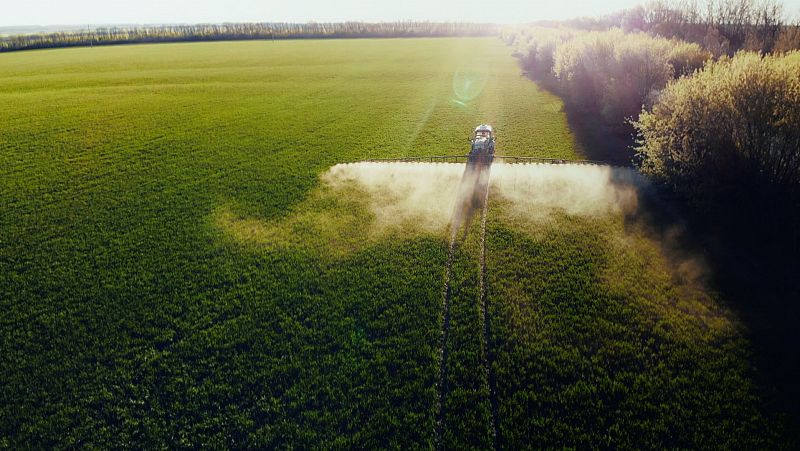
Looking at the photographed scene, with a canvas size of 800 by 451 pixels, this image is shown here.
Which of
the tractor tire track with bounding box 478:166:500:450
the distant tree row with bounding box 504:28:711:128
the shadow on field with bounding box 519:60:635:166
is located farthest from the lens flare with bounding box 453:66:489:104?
the tractor tire track with bounding box 478:166:500:450

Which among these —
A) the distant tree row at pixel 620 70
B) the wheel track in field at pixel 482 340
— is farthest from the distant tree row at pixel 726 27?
the wheel track in field at pixel 482 340

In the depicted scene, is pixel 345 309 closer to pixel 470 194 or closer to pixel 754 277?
pixel 470 194

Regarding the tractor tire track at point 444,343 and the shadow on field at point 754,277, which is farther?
the shadow on field at point 754,277

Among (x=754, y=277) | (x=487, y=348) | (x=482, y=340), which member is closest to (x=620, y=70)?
(x=754, y=277)

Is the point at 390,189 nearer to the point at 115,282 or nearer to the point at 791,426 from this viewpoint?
the point at 115,282

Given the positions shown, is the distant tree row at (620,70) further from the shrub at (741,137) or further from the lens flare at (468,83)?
the shrub at (741,137)

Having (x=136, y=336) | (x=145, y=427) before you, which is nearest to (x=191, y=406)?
(x=145, y=427)
